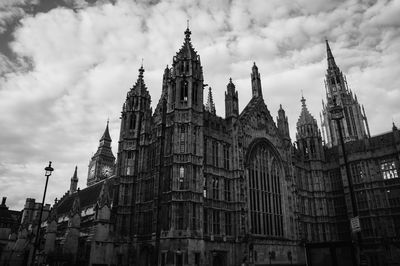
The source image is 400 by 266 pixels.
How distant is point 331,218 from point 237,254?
23.0m

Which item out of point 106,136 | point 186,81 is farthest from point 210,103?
point 106,136

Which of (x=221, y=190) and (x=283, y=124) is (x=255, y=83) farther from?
(x=221, y=190)

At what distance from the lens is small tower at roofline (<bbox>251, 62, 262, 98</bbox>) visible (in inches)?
2028

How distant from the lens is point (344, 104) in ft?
309

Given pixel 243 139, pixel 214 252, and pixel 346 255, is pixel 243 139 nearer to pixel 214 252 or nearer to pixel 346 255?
pixel 214 252

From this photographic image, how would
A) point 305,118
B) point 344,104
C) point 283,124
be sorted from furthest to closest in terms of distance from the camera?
point 344,104 < point 305,118 < point 283,124

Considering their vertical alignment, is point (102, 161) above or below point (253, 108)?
above

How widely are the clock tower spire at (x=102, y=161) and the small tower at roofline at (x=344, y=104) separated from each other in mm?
65740

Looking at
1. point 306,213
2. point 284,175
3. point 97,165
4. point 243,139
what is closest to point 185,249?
point 243,139

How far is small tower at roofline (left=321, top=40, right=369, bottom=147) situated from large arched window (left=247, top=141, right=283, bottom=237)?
162ft

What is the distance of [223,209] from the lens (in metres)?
38.3

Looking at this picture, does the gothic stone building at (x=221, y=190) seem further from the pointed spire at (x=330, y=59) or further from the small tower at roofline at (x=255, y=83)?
the pointed spire at (x=330, y=59)

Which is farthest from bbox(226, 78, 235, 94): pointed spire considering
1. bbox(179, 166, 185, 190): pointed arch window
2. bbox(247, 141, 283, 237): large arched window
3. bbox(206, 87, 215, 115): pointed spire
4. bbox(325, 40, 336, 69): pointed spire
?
bbox(325, 40, 336, 69): pointed spire

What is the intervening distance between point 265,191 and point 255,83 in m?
17.3
